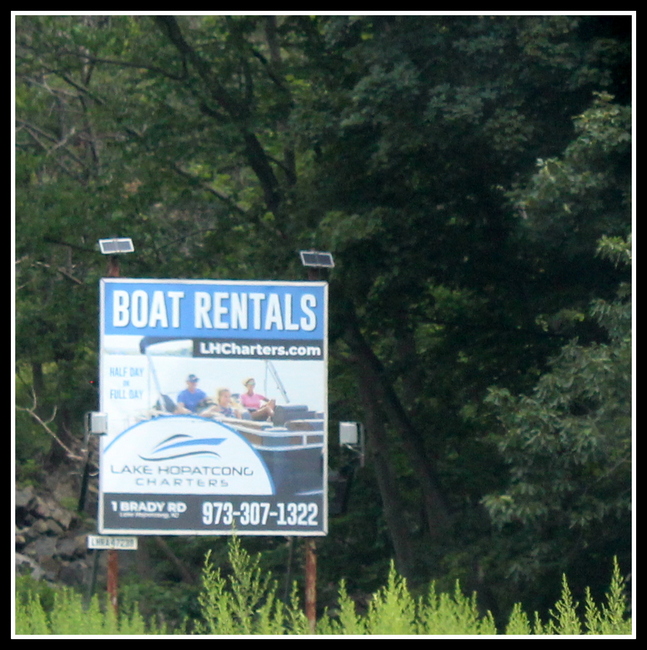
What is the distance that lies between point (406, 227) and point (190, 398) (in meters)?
5.47

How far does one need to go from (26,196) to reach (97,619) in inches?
488

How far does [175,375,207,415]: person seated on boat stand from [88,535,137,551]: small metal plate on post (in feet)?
4.16

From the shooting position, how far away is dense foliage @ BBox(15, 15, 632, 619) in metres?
12.8

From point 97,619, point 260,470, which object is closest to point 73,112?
point 260,470

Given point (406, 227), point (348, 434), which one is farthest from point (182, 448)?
point (406, 227)

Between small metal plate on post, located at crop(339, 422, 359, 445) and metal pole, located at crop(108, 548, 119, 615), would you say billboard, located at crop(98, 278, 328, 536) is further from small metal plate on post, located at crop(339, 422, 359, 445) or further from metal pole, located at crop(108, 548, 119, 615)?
metal pole, located at crop(108, 548, 119, 615)

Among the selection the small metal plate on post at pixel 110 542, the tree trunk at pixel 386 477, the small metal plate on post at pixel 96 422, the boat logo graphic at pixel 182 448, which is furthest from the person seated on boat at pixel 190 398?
the tree trunk at pixel 386 477

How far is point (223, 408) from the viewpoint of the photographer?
36.1 feet

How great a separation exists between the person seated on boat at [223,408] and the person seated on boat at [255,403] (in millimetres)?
95

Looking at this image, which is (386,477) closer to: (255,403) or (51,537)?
(255,403)

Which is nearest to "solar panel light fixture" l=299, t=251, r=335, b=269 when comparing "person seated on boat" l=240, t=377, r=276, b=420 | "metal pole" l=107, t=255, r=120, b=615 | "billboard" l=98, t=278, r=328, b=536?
"billboard" l=98, t=278, r=328, b=536

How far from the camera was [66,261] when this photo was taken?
21391 mm

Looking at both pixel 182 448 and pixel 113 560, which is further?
pixel 113 560

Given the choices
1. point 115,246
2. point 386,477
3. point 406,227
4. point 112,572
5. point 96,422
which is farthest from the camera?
point 386,477
